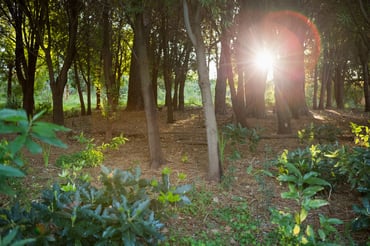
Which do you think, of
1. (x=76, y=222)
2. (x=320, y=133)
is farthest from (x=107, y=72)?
(x=76, y=222)

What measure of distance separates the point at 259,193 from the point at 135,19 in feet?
11.3

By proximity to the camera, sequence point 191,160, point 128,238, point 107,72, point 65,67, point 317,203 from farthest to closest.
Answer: point 65,67 < point 107,72 < point 191,160 < point 128,238 < point 317,203

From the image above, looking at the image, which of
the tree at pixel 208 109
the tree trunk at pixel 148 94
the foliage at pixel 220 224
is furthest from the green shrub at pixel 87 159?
the foliage at pixel 220 224

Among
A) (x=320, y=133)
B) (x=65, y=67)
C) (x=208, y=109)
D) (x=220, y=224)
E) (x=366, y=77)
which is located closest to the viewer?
(x=220, y=224)

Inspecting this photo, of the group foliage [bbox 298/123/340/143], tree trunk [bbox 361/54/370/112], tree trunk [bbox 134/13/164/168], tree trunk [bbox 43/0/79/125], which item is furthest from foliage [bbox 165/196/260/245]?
tree trunk [bbox 361/54/370/112]

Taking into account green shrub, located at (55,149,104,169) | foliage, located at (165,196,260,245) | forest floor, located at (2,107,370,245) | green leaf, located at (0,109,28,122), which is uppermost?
green leaf, located at (0,109,28,122)

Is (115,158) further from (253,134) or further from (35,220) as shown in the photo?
(35,220)

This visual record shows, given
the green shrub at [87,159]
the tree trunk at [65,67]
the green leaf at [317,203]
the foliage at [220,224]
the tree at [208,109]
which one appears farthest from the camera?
the tree trunk at [65,67]

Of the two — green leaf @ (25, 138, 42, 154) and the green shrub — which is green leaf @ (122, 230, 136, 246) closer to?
green leaf @ (25, 138, 42, 154)

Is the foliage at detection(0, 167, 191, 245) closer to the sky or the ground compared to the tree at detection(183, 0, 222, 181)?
closer to the ground

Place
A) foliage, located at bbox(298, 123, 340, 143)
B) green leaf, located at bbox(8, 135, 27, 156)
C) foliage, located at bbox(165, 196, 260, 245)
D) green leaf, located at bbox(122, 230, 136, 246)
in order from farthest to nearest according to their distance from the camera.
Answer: foliage, located at bbox(298, 123, 340, 143), foliage, located at bbox(165, 196, 260, 245), green leaf, located at bbox(122, 230, 136, 246), green leaf, located at bbox(8, 135, 27, 156)

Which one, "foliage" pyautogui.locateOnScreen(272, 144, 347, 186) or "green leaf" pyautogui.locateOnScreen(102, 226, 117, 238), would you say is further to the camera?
"foliage" pyautogui.locateOnScreen(272, 144, 347, 186)

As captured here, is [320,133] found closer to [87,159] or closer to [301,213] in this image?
[87,159]

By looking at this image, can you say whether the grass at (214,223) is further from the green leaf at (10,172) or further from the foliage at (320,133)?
the foliage at (320,133)
